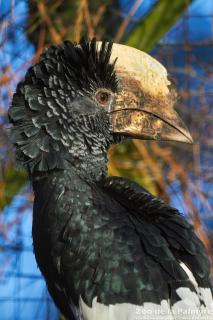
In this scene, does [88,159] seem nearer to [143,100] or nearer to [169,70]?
[143,100]

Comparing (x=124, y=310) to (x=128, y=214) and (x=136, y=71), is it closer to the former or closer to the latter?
(x=128, y=214)

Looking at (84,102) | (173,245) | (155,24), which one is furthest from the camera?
(155,24)

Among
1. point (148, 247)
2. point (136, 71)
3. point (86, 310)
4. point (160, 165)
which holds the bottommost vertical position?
point (86, 310)

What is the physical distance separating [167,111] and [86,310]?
0.45 m

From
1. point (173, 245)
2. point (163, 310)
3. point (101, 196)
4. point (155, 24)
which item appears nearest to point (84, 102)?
point (101, 196)

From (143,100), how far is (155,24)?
3.57 feet

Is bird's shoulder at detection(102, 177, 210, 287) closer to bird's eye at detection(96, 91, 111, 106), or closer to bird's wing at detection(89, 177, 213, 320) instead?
bird's wing at detection(89, 177, 213, 320)

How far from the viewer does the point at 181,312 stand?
137cm

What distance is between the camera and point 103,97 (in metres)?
1.63

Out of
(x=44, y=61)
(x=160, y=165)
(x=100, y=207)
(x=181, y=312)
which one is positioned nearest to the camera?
(x=181, y=312)

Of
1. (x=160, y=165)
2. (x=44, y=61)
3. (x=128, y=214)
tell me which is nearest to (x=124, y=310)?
(x=128, y=214)

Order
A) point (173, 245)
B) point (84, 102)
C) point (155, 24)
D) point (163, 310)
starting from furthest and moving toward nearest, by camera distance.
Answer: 1. point (155, 24)
2. point (84, 102)
3. point (173, 245)
4. point (163, 310)

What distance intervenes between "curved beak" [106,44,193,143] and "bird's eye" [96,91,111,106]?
2 centimetres

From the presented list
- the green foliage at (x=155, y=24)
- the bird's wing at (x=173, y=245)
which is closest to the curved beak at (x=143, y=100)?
the bird's wing at (x=173, y=245)
